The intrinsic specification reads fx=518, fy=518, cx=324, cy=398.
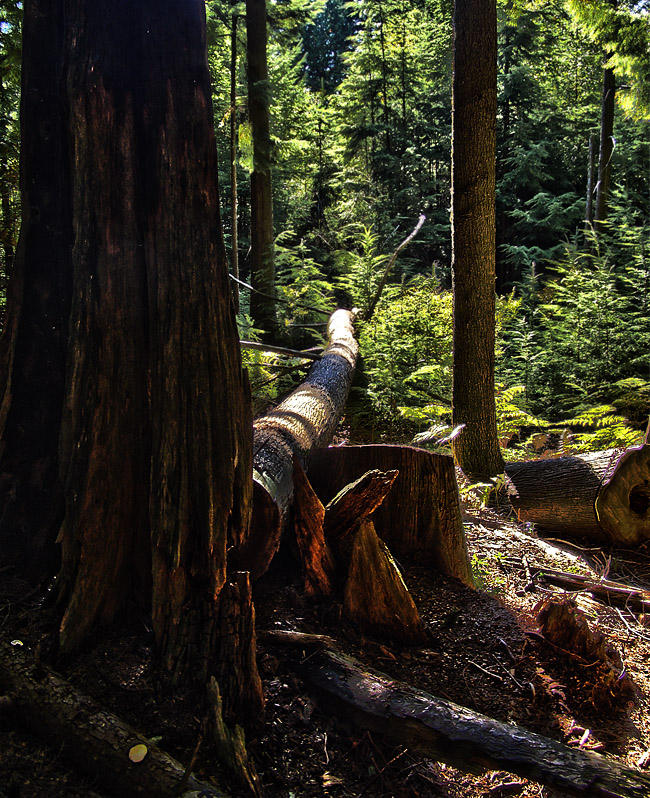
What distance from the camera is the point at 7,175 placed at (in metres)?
4.12

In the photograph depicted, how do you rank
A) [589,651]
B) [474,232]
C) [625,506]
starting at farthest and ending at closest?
[474,232], [625,506], [589,651]

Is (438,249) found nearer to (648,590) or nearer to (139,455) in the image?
(648,590)

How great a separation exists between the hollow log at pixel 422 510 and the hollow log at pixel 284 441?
0.59 metres

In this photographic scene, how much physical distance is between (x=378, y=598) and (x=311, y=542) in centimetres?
42

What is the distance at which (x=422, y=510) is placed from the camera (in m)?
3.02

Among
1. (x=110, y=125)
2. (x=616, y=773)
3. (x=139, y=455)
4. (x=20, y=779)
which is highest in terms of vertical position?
(x=110, y=125)

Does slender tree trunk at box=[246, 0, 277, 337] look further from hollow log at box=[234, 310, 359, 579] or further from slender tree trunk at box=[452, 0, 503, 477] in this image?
slender tree trunk at box=[452, 0, 503, 477]

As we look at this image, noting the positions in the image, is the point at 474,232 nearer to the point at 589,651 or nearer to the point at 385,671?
the point at 589,651

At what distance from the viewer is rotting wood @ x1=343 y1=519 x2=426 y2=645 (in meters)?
2.39

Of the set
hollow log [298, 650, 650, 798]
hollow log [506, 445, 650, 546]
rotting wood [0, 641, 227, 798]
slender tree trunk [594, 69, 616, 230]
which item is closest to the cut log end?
hollow log [506, 445, 650, 546]

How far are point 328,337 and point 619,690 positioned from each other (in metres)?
9.10

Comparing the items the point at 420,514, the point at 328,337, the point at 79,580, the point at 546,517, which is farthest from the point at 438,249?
the point at 79,580

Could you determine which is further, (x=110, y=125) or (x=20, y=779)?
(x=110, y=125)

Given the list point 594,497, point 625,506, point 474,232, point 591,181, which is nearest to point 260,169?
point 474,232
